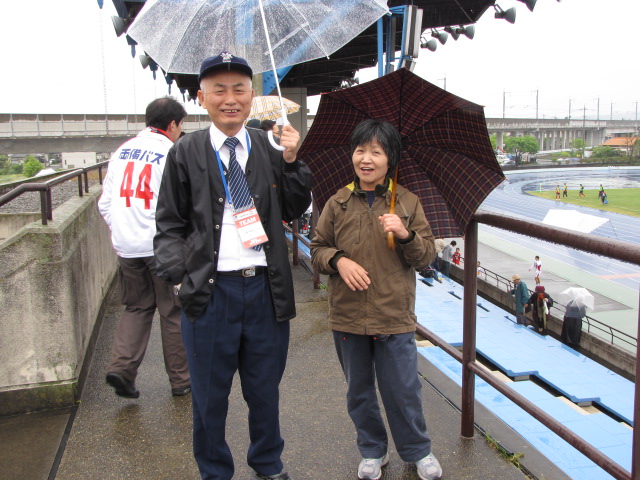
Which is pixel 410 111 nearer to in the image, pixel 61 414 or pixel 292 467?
pixel 292 467

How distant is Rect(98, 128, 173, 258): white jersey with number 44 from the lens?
10.9ft

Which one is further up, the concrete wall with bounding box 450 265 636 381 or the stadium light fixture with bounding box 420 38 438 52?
the stadium light fixture with bounding box 420 38 438 52

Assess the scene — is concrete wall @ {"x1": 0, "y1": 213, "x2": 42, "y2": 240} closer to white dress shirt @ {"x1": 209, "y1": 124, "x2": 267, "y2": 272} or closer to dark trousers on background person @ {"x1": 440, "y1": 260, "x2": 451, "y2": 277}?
white dress shirt @ {"x1": 209, "y1": 124, "x2": 267, "y2": 272}

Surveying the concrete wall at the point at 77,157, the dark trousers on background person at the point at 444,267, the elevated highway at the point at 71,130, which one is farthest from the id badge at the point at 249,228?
the concrete wall at the point at 77,157

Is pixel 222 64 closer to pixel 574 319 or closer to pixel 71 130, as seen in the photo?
pixel 574 319

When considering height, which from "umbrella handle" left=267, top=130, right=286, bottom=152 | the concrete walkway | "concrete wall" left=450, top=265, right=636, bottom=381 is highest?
"umbrella handle" left=267, top=130, right=286, bottom=152

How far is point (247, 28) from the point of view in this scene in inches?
108

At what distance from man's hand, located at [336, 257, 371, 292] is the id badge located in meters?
0.36

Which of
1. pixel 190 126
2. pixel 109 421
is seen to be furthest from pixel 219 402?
pixel 190 126

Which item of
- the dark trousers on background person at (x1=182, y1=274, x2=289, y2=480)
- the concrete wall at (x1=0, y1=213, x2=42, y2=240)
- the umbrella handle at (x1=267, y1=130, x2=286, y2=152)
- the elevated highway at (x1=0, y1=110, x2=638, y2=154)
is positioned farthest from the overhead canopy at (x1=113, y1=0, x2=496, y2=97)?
the dark trousers on background person at (x1=182, y1=274, x2=289, y2=480)

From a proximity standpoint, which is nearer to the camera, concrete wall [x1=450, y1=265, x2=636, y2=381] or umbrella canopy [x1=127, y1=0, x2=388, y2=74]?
umbrella canopy [x1=127, y1=0, x2=388, y2=74]

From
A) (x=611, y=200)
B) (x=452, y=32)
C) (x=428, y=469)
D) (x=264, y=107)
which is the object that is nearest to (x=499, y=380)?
(x=428, y=469)

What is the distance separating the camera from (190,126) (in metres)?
40.5

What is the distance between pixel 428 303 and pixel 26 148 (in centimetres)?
2349
